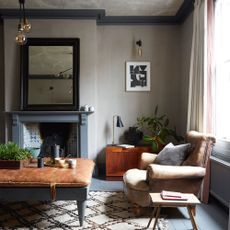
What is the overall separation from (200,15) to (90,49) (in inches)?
74.2

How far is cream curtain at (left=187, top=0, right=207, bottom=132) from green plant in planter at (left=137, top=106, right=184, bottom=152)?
703 mm

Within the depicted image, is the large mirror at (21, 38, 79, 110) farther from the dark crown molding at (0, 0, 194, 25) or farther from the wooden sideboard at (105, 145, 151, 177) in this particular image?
the wooden sideboard at (105, 145, 151, 177)

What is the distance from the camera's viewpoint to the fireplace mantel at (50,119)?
456cm

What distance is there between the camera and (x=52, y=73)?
4.70 meters

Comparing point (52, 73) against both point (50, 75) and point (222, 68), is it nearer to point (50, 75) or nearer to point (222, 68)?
point (50, 75)

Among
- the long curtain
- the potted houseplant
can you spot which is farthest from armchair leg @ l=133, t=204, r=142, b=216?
the potted houseplant

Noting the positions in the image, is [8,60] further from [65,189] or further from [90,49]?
[65,189]

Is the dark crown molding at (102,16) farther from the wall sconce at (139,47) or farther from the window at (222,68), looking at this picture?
the window at (222,68)

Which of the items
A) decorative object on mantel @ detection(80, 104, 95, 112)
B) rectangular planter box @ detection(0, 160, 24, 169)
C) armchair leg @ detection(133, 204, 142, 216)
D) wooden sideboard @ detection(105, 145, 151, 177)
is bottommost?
armchair leg @ detection(133, 204, 142, 216)

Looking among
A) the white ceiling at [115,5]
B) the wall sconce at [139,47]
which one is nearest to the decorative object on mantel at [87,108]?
the wall sconce at [139,47]

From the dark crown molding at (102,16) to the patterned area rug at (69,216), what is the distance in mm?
3012

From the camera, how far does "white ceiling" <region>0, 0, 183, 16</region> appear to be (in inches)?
167

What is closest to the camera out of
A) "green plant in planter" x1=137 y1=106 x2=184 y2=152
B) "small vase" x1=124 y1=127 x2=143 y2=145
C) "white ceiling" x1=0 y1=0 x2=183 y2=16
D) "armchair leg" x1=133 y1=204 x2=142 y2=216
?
"armchair leg" x1=133 y1=204 x2=142 y2=216

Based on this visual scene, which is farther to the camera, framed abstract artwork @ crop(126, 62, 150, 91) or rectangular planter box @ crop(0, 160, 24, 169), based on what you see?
framed abstract artwork @ crop(126, 62, 150, 91)
